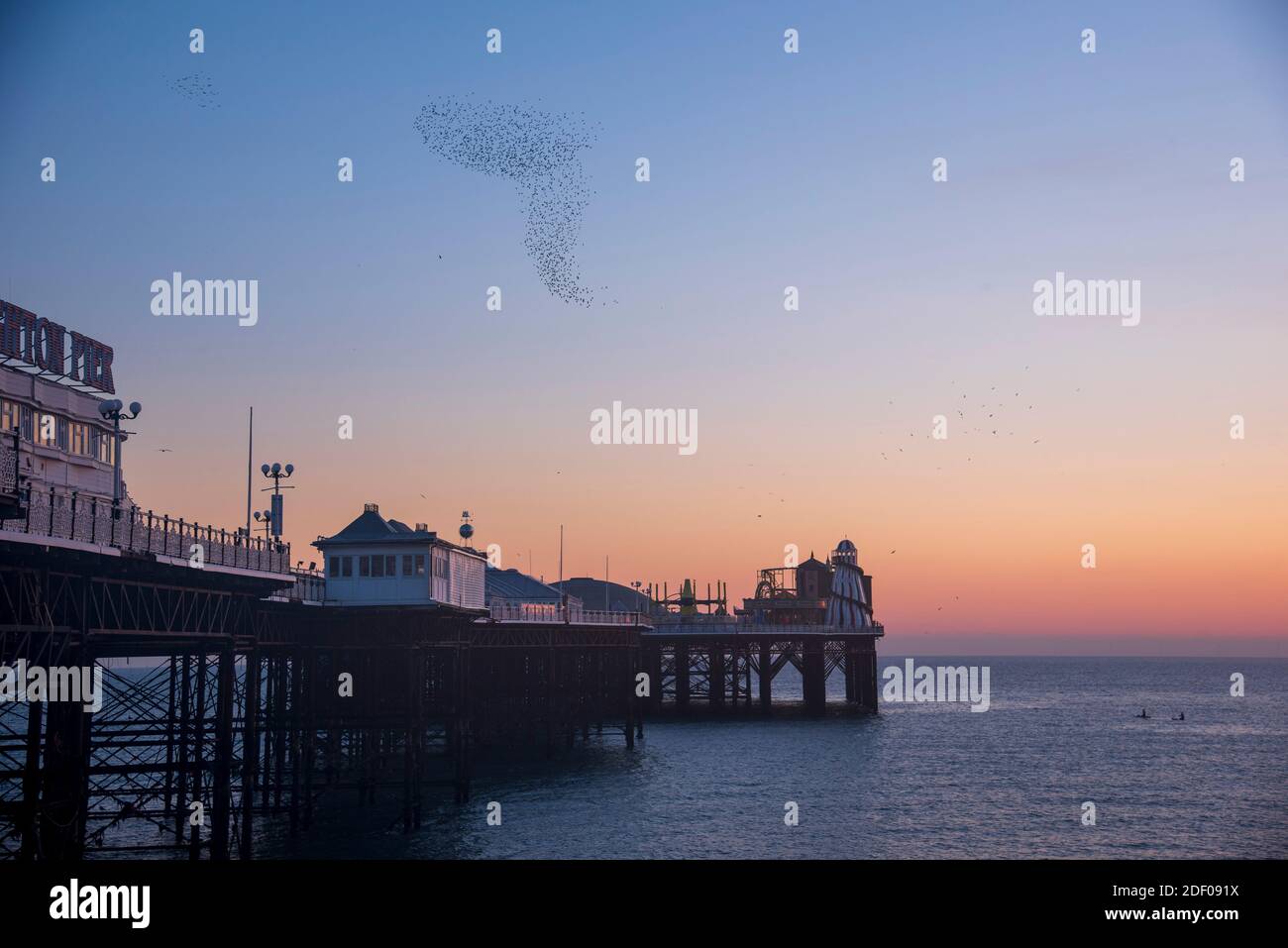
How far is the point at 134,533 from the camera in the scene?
3600 centimetres

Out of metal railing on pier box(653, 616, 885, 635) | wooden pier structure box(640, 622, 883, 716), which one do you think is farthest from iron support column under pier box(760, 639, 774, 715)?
metal railing on pier box(653, 616, 885, 635)

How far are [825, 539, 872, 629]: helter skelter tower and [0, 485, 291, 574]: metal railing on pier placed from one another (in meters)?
94.9

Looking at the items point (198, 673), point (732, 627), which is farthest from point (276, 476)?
point (732, 627)

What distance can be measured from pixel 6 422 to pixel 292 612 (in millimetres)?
15065

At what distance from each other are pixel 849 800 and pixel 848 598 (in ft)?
237

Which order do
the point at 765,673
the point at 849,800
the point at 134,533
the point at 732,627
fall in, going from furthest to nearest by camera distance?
the point at 765,673, the point at 732,627, the point at 849,800, the point at 134,533

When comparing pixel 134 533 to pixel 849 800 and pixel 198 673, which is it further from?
pixel 849 800

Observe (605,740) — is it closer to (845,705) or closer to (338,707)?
(338,707)

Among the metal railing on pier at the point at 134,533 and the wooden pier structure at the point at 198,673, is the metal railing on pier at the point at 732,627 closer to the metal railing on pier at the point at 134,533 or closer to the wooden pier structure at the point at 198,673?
the wooden pier structure at the point at 198,673

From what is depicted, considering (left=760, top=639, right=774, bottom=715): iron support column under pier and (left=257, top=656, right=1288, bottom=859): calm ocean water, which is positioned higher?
(left=760, top=639, right=774, bottom=715): iron support column under pier

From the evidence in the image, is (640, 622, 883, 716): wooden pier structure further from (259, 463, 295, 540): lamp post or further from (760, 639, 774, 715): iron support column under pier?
(259, 463, 295, 540): lamp post

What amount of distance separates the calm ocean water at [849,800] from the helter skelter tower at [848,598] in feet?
76.8

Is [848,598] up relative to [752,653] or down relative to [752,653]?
up

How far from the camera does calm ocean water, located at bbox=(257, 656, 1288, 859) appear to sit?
52.7 m
